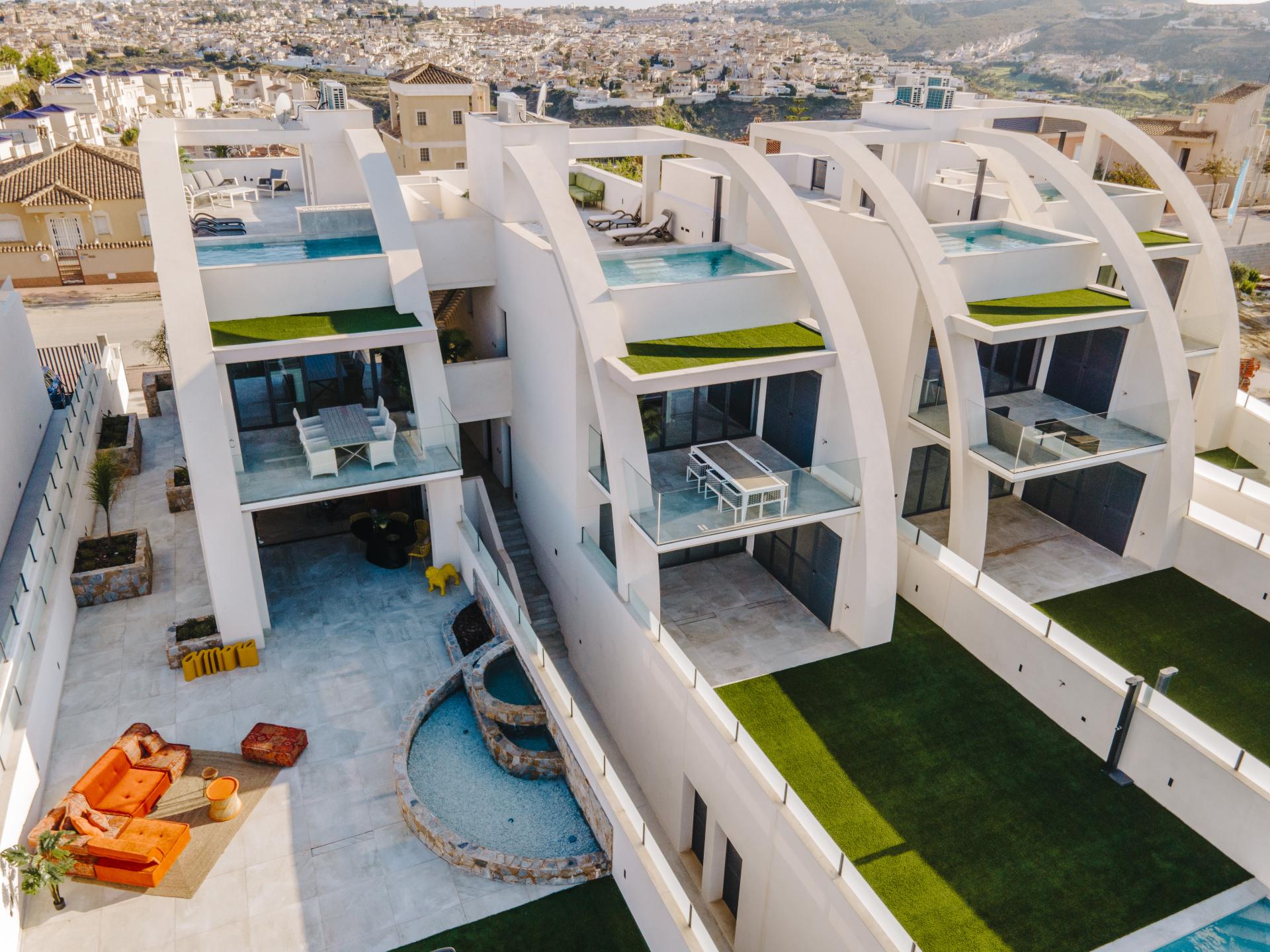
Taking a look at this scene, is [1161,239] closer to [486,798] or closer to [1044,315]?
[1044,315]

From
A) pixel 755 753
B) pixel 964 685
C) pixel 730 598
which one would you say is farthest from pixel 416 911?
pixel 964 685

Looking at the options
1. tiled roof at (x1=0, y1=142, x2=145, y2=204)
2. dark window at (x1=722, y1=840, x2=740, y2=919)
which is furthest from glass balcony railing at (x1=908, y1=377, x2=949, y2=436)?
tiled roof at (x1=0, y1=142, x2=145, y2=204)

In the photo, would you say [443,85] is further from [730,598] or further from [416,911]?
[416,911]

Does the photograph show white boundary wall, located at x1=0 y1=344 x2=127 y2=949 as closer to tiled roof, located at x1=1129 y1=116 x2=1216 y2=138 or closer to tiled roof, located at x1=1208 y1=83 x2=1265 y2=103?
Answer: tiled roof, located at x1=1129 y1=116 x2=1216 y2=138

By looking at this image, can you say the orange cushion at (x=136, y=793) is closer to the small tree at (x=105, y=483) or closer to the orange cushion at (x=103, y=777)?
the orange cushion at (x=103, y=777)

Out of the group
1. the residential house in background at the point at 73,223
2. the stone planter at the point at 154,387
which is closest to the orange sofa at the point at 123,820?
the stone planter at the point at 154,387

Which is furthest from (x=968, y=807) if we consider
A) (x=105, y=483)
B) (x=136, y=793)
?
(x=105, y=483)

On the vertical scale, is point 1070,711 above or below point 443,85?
below
